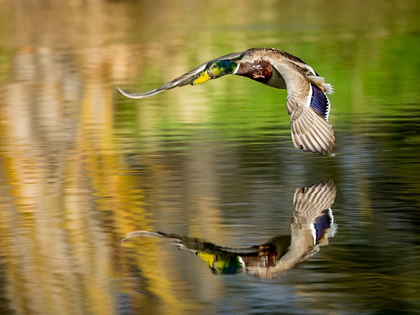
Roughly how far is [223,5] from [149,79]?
22.3 m

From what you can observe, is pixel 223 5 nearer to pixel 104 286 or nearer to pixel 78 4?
pixel 78 4

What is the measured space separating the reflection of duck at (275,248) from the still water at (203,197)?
21mm

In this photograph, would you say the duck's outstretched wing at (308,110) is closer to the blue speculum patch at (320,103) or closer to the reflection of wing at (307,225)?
the blue speculum patch at (320,103)

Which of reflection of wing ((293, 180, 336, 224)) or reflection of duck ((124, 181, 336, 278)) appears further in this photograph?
reflection of wing ((293, 180, 336, 224))

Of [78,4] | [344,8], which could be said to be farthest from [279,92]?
[78,4]

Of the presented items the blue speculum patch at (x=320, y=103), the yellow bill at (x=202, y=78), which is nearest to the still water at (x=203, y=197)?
the blue speculum patch at (x=320, y=103)

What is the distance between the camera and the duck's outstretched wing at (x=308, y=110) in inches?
399

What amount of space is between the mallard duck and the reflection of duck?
1.93ft

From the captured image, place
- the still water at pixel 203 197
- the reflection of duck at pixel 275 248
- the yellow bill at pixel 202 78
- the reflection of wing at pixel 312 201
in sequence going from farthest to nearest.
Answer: the yellow bill at pixel 202 78, the reflection of wing at pixel 312 201, the reflection of duck at pixel 275 248, the still water at pixel 203 197

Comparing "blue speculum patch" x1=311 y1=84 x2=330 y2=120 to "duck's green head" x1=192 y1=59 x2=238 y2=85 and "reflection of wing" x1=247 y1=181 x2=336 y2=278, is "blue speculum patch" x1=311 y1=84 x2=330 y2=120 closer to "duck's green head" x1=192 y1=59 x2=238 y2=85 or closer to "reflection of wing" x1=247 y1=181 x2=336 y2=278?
"reflection of wing" x1=247 y1=181 x2=336 y2=278

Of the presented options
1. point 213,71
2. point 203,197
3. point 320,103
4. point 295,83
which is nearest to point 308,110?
point 320,103

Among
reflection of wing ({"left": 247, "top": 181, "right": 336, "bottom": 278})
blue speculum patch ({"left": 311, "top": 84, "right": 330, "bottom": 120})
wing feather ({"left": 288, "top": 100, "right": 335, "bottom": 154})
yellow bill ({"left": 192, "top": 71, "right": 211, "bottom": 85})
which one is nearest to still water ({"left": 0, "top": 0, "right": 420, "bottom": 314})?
reflection of wing ({"left": 247, "top": 181, "right": 336, "bottom": 278})

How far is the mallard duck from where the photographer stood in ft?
33.4

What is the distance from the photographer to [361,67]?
22.5 m
